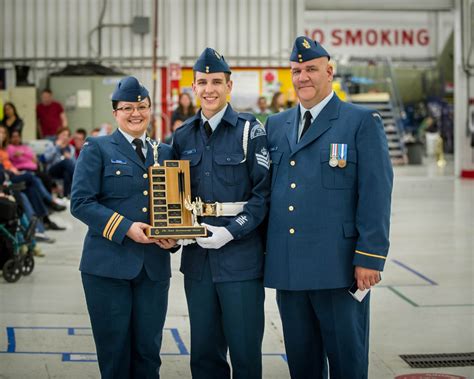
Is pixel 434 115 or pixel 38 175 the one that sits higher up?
pixel 434 115

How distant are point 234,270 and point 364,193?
65 cm

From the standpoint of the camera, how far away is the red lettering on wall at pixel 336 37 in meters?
31.4

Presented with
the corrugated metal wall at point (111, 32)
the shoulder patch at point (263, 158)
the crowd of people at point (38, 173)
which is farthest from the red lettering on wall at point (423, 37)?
the shoulder patch at point (263, 158)

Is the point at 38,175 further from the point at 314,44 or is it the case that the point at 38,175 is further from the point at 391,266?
the point at 314,44

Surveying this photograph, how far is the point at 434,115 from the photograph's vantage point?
31.5 m

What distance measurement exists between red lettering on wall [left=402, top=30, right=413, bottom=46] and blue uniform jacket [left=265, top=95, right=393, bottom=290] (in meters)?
28.8

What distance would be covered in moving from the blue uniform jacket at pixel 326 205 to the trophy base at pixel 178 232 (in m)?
0.36

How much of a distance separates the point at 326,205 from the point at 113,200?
0.95m

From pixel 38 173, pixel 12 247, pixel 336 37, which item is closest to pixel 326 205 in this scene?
pixel 12 247

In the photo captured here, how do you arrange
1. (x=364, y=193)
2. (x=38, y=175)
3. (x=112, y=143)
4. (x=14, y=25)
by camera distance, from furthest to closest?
(x=14, y=25) → (x=38, y=175) → (x=112, y=143) → (x=364, y=193)

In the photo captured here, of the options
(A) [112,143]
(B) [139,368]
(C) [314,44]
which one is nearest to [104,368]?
(B) [139,368]

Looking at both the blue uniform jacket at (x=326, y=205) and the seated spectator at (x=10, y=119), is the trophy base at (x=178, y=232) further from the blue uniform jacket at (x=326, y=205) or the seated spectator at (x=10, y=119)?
the seated spectator at (x=10, y=119)

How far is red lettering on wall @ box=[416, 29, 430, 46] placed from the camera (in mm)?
31406

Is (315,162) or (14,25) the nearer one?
(315,162)
